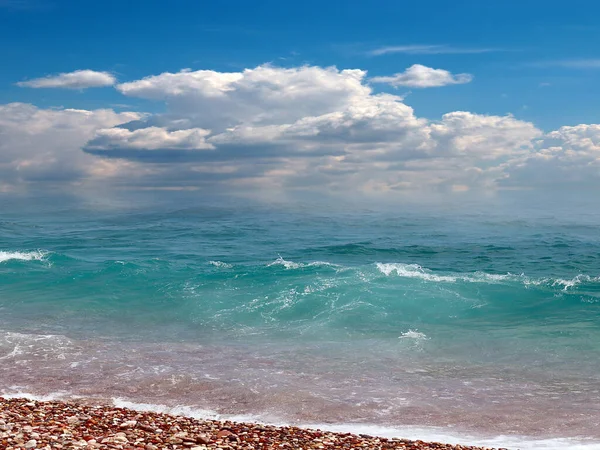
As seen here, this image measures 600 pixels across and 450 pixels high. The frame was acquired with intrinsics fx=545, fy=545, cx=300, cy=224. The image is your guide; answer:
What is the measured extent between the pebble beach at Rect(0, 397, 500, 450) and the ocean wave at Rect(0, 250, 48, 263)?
27.1 m

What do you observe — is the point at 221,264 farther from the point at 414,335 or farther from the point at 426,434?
the point at 426,434

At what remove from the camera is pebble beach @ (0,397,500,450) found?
912 cm

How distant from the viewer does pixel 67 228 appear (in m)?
61.4

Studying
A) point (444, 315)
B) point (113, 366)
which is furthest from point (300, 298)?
point (113, 366)

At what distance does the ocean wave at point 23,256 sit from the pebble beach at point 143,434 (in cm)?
2708

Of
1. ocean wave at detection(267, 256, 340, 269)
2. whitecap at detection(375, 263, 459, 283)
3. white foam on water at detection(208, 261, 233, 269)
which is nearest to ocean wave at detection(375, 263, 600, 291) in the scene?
whitecap at detection(375, 263, 459, 283)

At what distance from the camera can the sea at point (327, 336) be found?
13.2 meters

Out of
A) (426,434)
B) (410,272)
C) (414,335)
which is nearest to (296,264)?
(410,272)

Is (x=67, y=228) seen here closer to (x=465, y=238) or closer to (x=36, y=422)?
(x=465, y=238)

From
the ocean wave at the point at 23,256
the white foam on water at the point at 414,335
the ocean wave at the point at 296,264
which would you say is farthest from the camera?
the ocean wave at the point at 23,256

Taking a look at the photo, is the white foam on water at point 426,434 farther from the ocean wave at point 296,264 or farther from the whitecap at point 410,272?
the ocean wave at point 296,264

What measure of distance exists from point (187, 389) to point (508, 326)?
1330 cm

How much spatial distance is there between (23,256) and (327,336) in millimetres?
26078

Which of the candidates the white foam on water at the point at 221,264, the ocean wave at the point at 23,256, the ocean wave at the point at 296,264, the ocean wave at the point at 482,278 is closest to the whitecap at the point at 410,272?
the ocean wave at the point at 482,278
